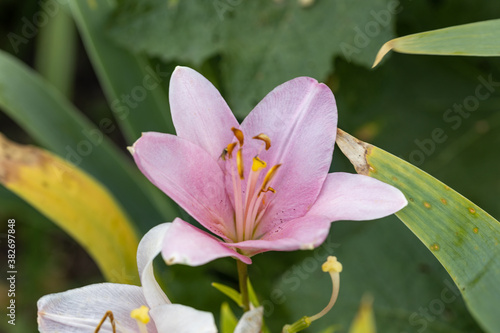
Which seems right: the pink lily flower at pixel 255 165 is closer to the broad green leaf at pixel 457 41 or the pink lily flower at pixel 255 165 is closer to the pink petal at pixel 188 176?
the pink petal at pixel 188 176

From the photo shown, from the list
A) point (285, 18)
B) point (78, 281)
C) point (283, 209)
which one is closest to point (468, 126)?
point (285, 18)

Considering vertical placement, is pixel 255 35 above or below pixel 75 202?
above

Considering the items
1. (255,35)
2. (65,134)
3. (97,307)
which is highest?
(255,35)

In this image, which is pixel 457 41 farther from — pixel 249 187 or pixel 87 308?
pixel 87 308

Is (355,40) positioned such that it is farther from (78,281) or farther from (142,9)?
(78,281)

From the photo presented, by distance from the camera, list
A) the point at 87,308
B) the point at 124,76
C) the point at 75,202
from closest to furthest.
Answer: the point at 87,308 → the point at 75,202 → the point at 124,76

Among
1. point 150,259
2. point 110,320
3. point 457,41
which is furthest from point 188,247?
point 457,41
